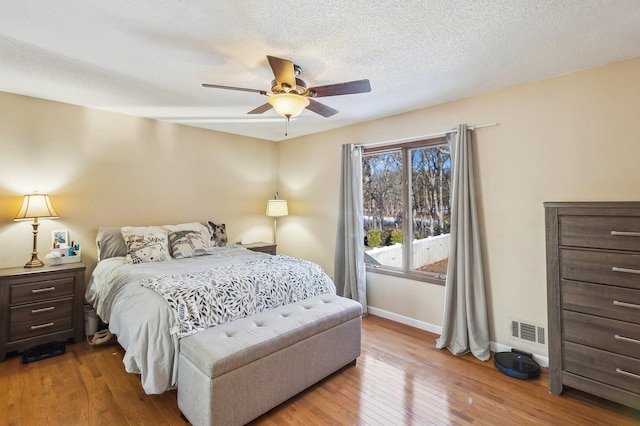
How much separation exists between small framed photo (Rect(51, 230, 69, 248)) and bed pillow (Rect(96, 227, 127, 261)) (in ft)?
0.89

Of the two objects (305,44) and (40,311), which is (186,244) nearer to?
(40,311)

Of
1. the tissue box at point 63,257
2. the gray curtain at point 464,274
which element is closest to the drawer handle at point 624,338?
the gray curtain at point 464,274

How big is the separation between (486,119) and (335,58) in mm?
1651

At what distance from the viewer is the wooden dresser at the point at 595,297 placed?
74.2 inches

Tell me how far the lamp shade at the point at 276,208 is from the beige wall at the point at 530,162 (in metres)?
1.96

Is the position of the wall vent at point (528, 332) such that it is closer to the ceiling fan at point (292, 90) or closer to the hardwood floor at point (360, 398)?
the hardwood floor at point (360, 398)

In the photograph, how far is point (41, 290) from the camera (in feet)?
8.96

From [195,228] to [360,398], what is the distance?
2769 millimetres

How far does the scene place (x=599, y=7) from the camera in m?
1.64

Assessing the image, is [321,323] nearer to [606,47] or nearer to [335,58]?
[335,58]

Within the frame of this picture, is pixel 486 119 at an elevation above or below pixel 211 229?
above

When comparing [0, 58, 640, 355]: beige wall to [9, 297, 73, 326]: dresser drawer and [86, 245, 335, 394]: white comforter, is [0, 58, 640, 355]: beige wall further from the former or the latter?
[86, 245, 335, 394]: white comforter

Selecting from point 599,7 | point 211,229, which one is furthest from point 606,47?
point 211,229

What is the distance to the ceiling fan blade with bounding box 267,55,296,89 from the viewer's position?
1804 mm
